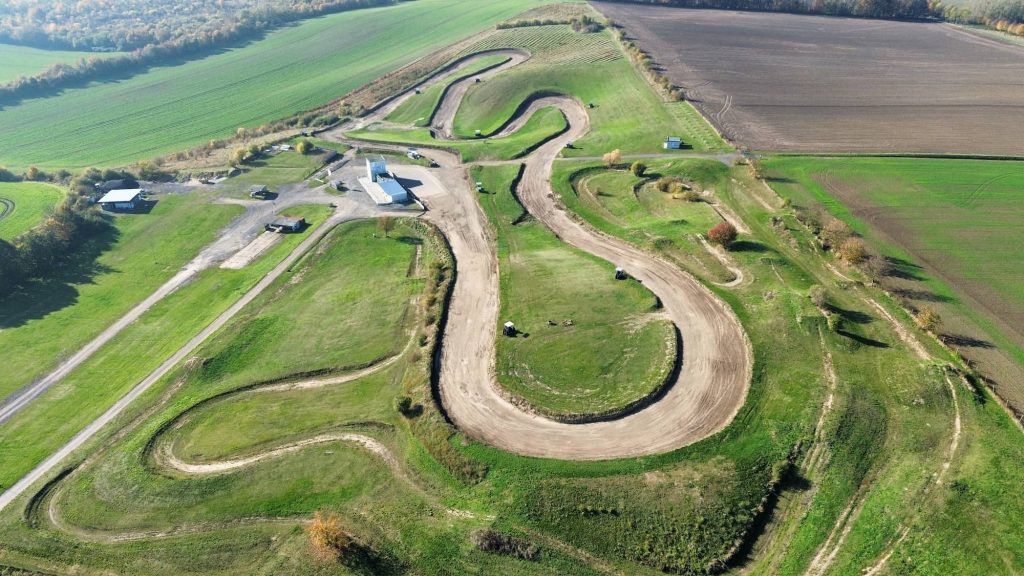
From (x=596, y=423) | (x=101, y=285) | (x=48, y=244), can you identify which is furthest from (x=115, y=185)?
(x=596, y=423)

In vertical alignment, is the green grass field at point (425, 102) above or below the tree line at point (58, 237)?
above

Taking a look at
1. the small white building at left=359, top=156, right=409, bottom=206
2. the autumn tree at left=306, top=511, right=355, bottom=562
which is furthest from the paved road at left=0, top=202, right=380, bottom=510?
the autumn tree at left=306, top=511, right=355, bottom=562

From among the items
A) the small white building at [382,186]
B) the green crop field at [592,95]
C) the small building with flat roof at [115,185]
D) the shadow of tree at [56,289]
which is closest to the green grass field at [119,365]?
the shadow of tree at [56,289]

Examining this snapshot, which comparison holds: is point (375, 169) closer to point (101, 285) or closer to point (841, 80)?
point (101, 285)

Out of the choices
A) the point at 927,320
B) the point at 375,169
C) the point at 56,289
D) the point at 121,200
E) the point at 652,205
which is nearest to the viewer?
the point at 927,320

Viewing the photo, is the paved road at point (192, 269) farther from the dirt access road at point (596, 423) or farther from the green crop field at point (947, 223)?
the green crop field at point (947, 223)

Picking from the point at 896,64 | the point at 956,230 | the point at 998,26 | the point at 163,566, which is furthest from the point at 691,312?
the point at 998,26
